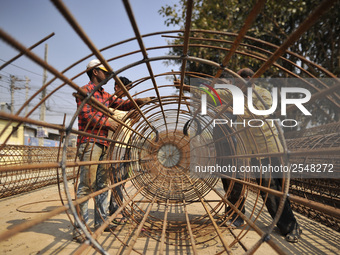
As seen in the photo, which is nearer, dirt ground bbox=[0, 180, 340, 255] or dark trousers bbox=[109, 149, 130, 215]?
dirt ground bbox=[0, 180, 340, 255]

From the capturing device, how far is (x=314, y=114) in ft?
28.4

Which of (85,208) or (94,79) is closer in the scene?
(85,208)

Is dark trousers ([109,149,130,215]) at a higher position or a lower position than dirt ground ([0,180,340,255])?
higher

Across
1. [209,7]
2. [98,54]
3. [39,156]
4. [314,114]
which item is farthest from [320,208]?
[314,114]

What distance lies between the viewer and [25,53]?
2.13 feet

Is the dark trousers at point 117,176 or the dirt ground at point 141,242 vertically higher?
the dark trousers at point 117,176

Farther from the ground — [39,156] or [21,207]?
[39,156]

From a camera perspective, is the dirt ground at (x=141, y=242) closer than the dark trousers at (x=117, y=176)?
Yes

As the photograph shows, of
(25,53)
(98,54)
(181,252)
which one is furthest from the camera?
(181,252)

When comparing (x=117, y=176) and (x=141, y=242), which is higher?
(x=117, y=176)

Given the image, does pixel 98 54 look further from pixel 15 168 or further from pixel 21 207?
pixel 21 207

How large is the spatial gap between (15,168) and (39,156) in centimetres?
529

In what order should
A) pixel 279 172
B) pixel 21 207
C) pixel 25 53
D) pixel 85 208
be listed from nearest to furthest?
pixel 25 53 < pixel 85 208 < pixel 279 172 < pixel 21 207

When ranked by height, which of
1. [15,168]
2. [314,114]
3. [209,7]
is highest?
[209,7]
